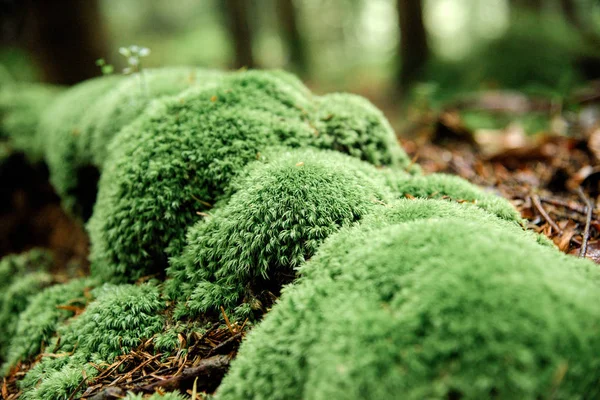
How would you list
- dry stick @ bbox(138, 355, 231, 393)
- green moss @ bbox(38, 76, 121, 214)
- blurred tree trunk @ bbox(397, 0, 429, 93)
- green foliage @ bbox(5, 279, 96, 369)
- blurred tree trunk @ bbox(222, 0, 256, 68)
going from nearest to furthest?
dry stick @ bbox(138, 355, 231, 393) → green foliage @ bbox(5, 279, 96, 369) → green moss @ bbox(38, 76, 121, 214) → blurred tree trunk @ bbox(397, 0, 429, 93) → blurred tree trunk @ bbox(222, 0, 256, 68)

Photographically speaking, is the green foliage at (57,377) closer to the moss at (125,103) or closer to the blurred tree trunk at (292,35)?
the moss at (125,103)

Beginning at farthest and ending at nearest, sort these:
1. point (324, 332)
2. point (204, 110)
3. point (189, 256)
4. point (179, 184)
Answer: point (204, 110) → point (179, 184) → point (189, 256) → point (324, 332)

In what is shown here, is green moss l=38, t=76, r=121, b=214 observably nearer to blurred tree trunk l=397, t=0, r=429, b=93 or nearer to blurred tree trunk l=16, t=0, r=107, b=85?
blurred tree trunk l=16, t=0, r=107, b=85

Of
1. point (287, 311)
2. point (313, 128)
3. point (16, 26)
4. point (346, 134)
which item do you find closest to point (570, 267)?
point (287, 311)

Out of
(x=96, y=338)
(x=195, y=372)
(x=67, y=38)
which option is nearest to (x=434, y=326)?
(x=195, y=372)

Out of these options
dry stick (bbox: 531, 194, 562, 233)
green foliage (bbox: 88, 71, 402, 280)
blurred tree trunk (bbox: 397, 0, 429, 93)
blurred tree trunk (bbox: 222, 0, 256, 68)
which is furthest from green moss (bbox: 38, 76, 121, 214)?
blurred tree trunk (bbox: 222, 0, 256, 68)

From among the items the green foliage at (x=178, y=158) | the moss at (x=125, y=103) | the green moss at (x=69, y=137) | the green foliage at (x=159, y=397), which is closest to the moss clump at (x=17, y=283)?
the green moss at (x=69, y=137)

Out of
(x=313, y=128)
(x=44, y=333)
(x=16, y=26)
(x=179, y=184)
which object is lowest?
(x=44, y=333)

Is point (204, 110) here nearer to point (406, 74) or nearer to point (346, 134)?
point (346, 134)
